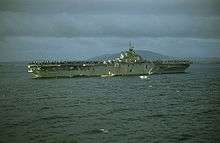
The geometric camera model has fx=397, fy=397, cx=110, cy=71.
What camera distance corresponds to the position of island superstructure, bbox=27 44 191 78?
86.1 metres

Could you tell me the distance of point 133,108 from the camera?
42938 mm

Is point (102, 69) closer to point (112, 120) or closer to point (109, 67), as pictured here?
point (109, 67)

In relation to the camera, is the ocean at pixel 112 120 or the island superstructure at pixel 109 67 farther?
the island superstructure at pixel 109 67

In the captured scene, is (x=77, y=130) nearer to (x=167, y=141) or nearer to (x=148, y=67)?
(x=167, y=141)

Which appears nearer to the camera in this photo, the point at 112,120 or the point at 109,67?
the point at 112,120

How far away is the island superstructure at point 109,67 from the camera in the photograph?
282 ft

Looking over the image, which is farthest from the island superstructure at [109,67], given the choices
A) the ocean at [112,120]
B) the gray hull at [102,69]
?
the ocean at [112,120]

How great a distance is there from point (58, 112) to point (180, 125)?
13.9 meters

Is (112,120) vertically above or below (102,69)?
below

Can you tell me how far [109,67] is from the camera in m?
93.2

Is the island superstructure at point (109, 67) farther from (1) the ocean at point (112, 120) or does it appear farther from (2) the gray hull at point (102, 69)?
(1) the ocean at point (112, 120)

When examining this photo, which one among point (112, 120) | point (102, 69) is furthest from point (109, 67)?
point (112, 120)

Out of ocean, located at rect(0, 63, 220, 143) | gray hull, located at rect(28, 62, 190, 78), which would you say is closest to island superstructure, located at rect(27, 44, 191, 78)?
gray hull, located at rect(28, 62, 190, 78)

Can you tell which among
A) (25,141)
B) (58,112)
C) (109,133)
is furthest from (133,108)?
(25,141)
